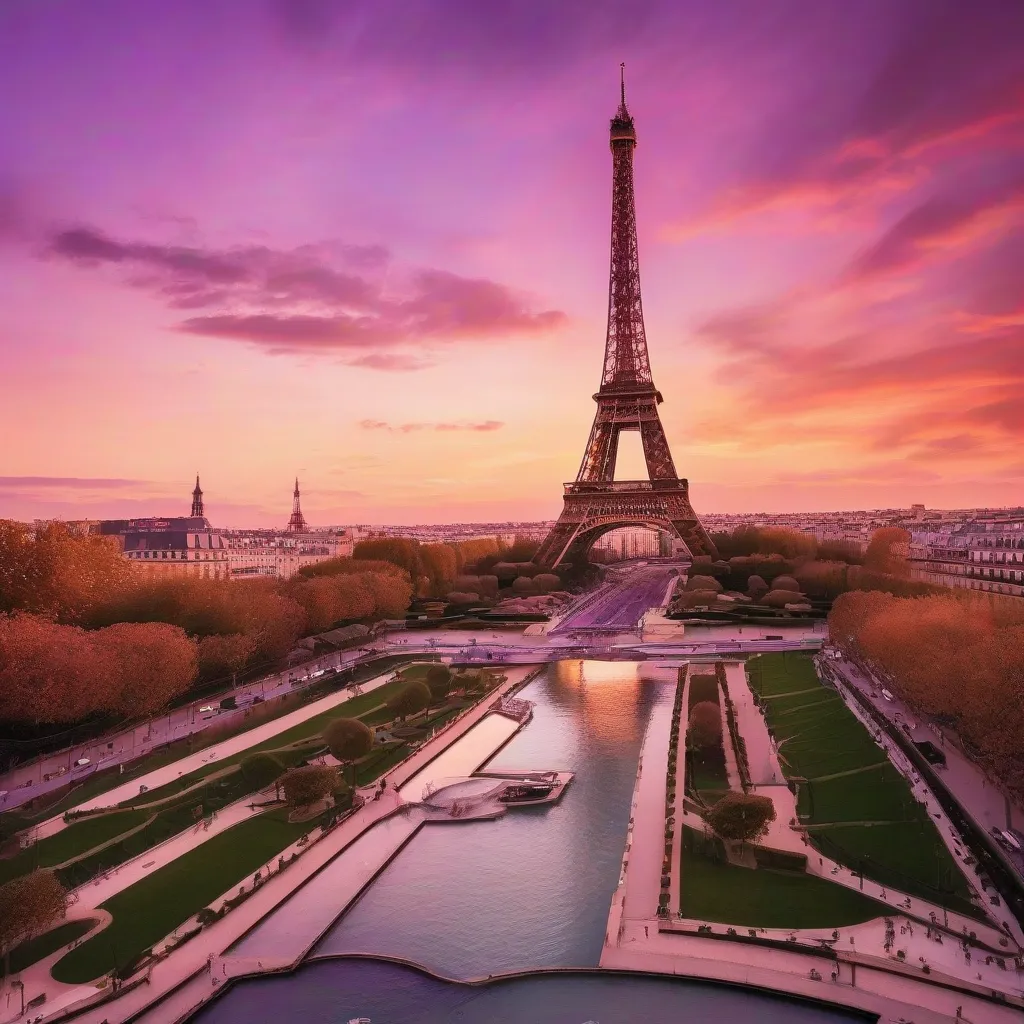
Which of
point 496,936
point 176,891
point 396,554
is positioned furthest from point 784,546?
point 176,891

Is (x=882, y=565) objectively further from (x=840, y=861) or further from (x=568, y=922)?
(x=568, y=922)

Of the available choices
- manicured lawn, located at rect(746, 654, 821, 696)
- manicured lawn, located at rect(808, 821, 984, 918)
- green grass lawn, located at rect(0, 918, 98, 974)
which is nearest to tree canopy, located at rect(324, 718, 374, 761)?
green grass lawn, located at rect(0, 918, 98, 974)

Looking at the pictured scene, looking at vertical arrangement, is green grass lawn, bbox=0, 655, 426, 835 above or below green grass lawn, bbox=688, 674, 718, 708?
below

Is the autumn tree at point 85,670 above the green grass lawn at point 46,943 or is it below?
above

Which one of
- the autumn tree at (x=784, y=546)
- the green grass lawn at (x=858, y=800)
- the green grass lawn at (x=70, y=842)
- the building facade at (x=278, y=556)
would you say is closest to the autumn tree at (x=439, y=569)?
the building facade at (x=278, y=556)

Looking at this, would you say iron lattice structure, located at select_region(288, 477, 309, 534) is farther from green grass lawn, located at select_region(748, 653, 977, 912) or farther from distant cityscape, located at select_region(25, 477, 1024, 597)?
green grass lawn, located at select_region(748, 653, 977, 912)

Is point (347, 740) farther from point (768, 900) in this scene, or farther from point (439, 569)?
point (439, 569)

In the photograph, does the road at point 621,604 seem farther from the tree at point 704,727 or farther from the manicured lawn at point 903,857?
the manicured lawn at point 903,857
